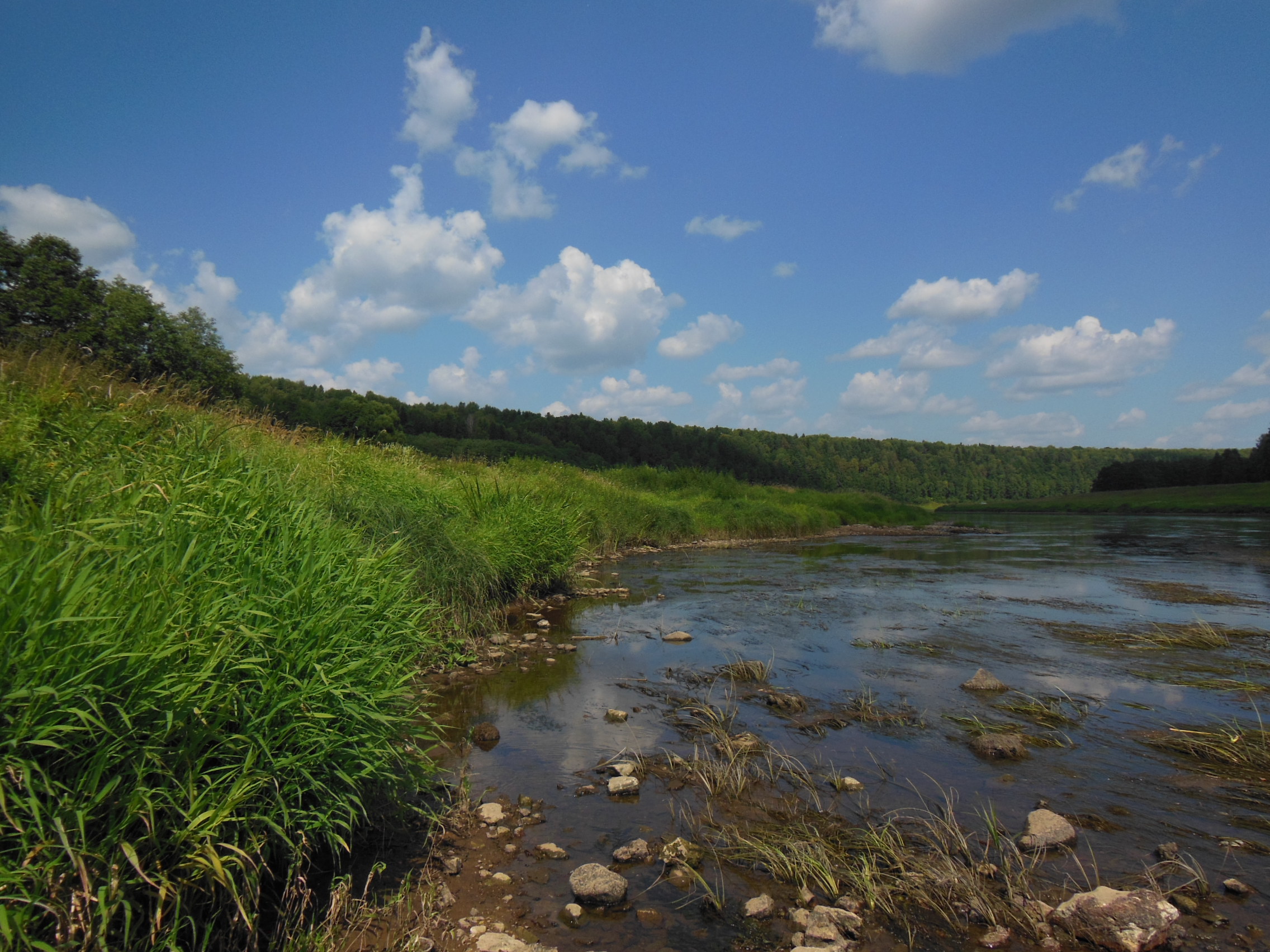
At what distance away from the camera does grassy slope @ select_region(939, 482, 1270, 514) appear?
49.2 metres

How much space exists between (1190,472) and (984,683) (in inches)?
3488

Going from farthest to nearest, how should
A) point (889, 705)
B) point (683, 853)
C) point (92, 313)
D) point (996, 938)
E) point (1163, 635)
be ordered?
point (92, 313), point (1163, 635), point (889, 705), point (683, 853), point (996, 938)

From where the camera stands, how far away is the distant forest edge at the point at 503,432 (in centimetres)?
2523

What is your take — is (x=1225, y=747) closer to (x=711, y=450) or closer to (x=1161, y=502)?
(x=711, y=450)

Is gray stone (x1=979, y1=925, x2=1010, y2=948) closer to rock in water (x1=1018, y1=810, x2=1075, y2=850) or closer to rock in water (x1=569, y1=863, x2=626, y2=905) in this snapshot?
rock in water (x1=1018, y1=810, x2=1075, y2=850)

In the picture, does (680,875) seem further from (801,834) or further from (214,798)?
(214,798)

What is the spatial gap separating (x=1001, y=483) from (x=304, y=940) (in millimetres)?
135225

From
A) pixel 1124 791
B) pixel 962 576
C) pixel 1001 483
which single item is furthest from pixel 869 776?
pixel 1001 483

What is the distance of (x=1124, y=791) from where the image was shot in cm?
457

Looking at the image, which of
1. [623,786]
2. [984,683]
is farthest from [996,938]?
[984,683]

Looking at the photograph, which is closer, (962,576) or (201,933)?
(201,933)

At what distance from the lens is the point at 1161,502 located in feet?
188

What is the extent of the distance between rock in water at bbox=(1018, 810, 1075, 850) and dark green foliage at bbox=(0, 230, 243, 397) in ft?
90.5

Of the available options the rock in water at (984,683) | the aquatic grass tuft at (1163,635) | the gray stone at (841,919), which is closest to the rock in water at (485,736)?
the gray stone at (841,919)
